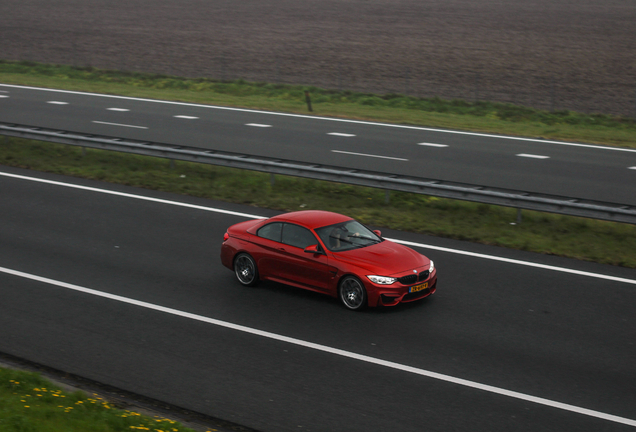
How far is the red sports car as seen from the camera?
36.0 ft

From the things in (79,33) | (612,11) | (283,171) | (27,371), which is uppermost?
(612,11)

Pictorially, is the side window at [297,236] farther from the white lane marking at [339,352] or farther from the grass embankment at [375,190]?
the grass embankment at [375,190]

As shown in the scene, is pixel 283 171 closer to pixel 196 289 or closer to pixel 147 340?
pixel 196 289

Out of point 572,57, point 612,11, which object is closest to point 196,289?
point 572,57

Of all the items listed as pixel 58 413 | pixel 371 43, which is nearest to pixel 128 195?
pixel 58 413

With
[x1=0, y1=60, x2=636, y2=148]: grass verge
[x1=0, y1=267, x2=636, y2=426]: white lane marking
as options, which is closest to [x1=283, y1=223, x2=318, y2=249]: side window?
[x1=0, y1=267, x2=636, y2=426]: white lane marking

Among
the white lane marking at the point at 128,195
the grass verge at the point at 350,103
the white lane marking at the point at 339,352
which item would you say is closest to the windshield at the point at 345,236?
the white lane marking at the point at 339,352

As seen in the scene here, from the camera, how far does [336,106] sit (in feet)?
105

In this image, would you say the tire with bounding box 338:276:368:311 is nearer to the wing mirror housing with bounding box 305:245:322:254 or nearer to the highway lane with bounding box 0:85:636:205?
the wing mirror housing with bounding box 305:245:322:254

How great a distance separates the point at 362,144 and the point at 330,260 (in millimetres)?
12922

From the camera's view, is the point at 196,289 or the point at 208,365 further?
the point at 196,289

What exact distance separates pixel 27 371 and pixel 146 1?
59.9 metres

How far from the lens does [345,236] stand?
1187cm

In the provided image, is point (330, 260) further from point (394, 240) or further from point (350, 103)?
point (350, 103)
